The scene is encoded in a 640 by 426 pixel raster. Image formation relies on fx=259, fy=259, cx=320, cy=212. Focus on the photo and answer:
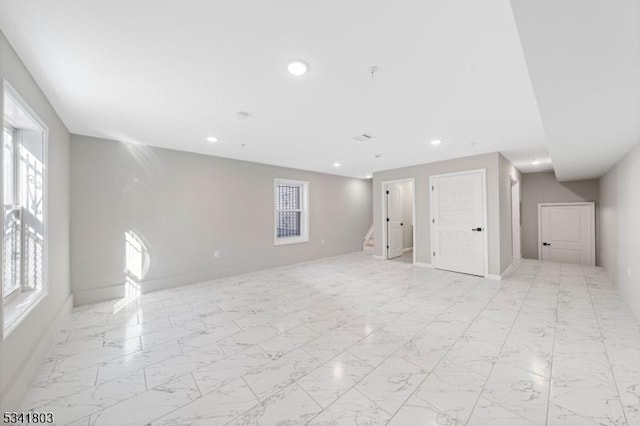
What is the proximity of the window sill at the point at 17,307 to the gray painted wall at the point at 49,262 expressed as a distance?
0.16 ft

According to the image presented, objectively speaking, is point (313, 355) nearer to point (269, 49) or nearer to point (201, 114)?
point (269, 49)

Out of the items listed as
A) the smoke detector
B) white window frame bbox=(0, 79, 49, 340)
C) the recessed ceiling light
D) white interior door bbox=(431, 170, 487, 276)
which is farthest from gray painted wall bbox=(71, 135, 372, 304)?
the recessed ceiling light

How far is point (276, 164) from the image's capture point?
583cm

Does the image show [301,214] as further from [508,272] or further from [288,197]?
[508,272]

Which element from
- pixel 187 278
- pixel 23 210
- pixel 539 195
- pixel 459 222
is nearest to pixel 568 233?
pixel 539 195

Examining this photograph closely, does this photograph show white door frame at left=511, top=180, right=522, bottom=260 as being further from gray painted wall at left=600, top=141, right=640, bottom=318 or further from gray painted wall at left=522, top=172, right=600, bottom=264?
gray painted wall at left=600, top=141, right=640, bottom=318

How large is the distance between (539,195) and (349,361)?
7.35 metres

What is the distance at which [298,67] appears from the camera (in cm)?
198

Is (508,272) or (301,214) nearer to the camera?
(508,272)

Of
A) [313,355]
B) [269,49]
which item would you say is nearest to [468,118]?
[269,49]

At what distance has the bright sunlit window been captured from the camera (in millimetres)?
2105

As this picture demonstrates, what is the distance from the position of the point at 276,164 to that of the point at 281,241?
5.88 feet

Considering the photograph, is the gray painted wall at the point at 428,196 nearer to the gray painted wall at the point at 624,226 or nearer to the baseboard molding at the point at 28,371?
the gray painted wall at the point at 624,226

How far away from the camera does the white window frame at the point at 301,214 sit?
595cm
